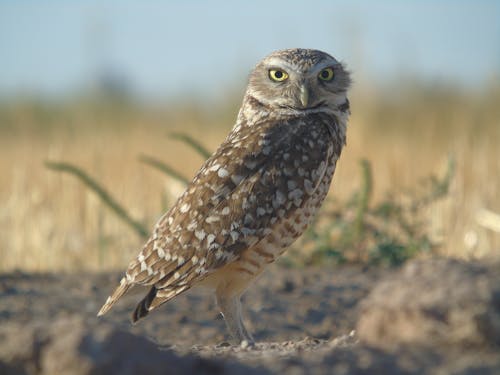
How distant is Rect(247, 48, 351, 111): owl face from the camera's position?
→ 5.15 m

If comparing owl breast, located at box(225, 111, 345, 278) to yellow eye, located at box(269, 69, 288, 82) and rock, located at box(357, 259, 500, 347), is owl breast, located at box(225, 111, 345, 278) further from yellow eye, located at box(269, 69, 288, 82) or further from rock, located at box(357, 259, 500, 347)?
rock, located at box(357, 259, 500, 347)

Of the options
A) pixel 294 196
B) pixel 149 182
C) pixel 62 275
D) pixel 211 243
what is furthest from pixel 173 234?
pixel 149 182

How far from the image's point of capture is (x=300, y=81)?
203 inches

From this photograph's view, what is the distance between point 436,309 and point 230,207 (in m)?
2.05

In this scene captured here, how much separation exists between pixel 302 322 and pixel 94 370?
3.81 metres

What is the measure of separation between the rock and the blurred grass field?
2.69 m

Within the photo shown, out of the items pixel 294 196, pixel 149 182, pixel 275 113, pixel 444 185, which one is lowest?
pixel 149 182

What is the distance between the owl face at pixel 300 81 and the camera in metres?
5.15

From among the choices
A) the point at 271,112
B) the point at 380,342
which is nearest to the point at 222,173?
the point at 271,112

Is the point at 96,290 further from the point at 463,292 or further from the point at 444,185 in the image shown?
the point at 463,292

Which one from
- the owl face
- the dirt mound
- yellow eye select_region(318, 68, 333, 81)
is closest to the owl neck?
the owl face

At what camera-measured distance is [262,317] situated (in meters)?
6.40

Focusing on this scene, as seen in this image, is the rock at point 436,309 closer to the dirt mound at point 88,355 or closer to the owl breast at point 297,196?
the dirt mound at point 88,355

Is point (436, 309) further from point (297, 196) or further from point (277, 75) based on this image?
point (277, 75)
